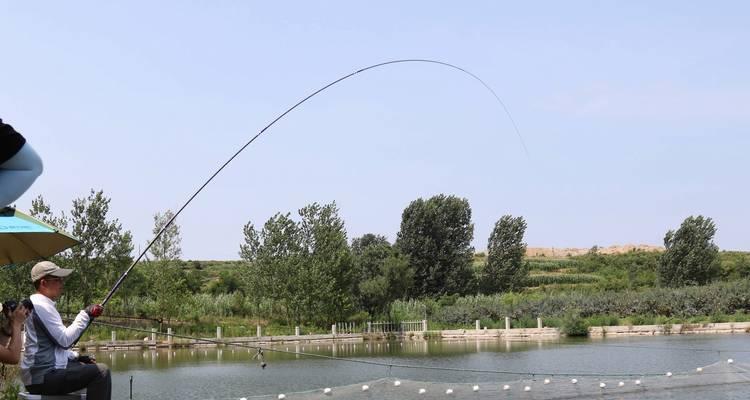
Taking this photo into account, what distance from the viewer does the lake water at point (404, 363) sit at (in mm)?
16094

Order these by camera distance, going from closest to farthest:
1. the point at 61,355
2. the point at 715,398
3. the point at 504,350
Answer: the point at 61,355, the point at 715,398, the point at 504,350

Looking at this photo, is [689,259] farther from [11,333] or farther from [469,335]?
[11,333]

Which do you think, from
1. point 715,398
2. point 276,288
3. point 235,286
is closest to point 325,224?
point 276,288

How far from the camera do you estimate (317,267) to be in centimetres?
3656

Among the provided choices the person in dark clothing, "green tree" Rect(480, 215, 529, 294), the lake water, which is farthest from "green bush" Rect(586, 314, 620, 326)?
the person in dark clothing

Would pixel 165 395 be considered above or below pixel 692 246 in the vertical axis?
below

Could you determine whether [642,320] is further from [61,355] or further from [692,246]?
[61,355]

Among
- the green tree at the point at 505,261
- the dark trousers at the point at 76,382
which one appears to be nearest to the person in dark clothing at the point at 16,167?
the dark trousers at the point at 76,382

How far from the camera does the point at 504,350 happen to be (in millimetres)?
26328

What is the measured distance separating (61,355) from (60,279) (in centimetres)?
43

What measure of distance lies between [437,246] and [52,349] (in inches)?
1913

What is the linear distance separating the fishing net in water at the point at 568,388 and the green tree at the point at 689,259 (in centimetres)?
3747

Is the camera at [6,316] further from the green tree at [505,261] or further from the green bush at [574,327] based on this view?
the green tree at [505,261]

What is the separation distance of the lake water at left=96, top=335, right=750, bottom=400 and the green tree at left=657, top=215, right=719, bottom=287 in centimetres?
1860
